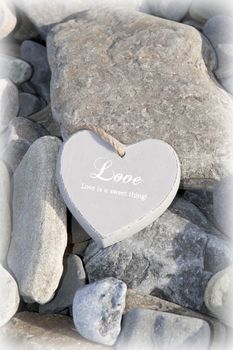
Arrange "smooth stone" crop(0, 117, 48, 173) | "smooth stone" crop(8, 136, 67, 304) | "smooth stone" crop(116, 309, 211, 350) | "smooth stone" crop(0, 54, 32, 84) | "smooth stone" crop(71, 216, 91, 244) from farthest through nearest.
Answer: "smooth stone" crop(0, 54, 32, 84)
"smooth stone" crop(0, 117, 48, 173)
"smooth stone" crop(71, 216, 91, 244)
"smooth stone" crop(8, 136, 67, 304)
"smooth stone" crop(116, 309, 211, 350)

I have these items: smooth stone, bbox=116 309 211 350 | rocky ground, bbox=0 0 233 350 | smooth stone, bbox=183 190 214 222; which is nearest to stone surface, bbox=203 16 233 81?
rocky ground, bbox=0 0 233 350

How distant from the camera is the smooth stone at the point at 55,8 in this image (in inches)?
132

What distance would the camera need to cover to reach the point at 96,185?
263cm

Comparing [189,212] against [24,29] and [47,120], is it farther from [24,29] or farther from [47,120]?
[24,29]

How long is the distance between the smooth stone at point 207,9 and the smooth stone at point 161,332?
1584 millimetres

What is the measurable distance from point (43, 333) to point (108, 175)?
2.23 feet

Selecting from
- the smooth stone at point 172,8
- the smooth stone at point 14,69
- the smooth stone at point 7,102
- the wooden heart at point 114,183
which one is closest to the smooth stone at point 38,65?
the smooth stone at point 14,69

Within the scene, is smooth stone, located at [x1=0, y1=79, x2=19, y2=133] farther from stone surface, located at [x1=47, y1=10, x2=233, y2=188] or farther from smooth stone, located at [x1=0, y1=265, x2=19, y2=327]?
smooth stone, located at [x1=0, y1=265, x2=19, y2=327]

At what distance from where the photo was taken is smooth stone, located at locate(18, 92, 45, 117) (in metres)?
3.35

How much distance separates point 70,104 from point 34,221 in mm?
590

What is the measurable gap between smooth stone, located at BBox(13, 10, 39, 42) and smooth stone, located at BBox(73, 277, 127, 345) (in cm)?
166

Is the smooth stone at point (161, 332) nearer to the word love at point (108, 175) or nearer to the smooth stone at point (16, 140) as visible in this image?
the word love at point (108, 175)

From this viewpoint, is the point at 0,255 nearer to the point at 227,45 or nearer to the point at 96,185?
the point at 96,185

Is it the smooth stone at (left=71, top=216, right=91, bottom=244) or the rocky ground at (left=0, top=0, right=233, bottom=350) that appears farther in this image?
the smooth stone at (left=71, top=216, right=91, bottom=244)
